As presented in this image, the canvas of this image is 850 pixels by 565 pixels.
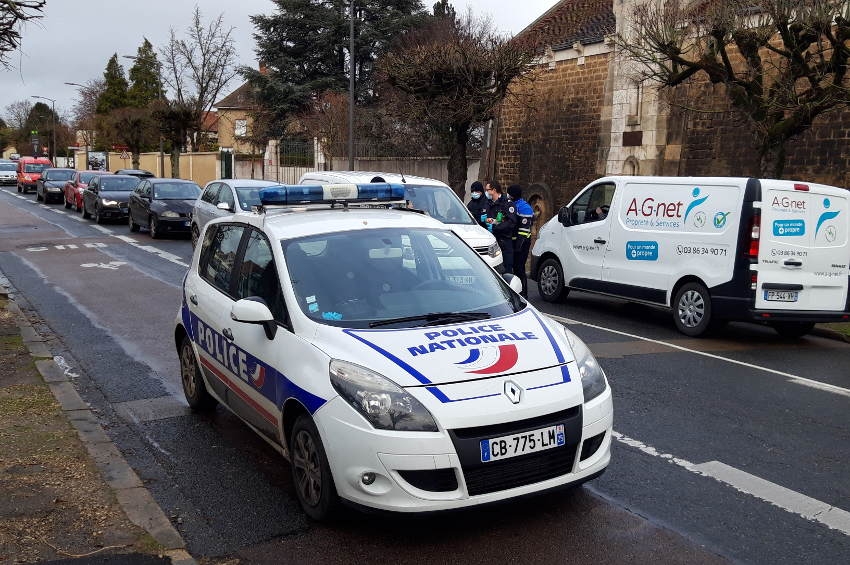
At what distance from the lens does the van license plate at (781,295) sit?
9.94 m

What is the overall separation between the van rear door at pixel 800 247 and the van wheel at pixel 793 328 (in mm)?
688

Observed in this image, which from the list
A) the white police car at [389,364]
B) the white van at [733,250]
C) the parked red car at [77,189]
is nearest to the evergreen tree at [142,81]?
the parked red car at [77,189]

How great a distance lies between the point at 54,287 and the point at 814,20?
1310 cm

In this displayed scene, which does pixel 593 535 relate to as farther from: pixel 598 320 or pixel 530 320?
pixel 598 320

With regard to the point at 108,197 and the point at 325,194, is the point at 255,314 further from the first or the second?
the point at 108,197

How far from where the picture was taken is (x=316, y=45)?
145ft

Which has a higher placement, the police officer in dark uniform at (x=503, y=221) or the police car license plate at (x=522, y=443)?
the police officer in dark uniform at (x=503, y=221)

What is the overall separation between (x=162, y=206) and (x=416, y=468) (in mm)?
19647

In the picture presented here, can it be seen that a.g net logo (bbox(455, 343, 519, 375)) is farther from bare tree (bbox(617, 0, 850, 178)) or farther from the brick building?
the brick building

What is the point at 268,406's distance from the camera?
16.2 feet

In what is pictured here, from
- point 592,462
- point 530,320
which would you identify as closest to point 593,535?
point 592,462

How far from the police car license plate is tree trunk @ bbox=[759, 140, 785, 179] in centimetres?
1087

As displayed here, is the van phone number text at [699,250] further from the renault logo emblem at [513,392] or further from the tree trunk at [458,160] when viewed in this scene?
the tree trunk at [458,160]

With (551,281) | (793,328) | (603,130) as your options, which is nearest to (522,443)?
(793,328)
